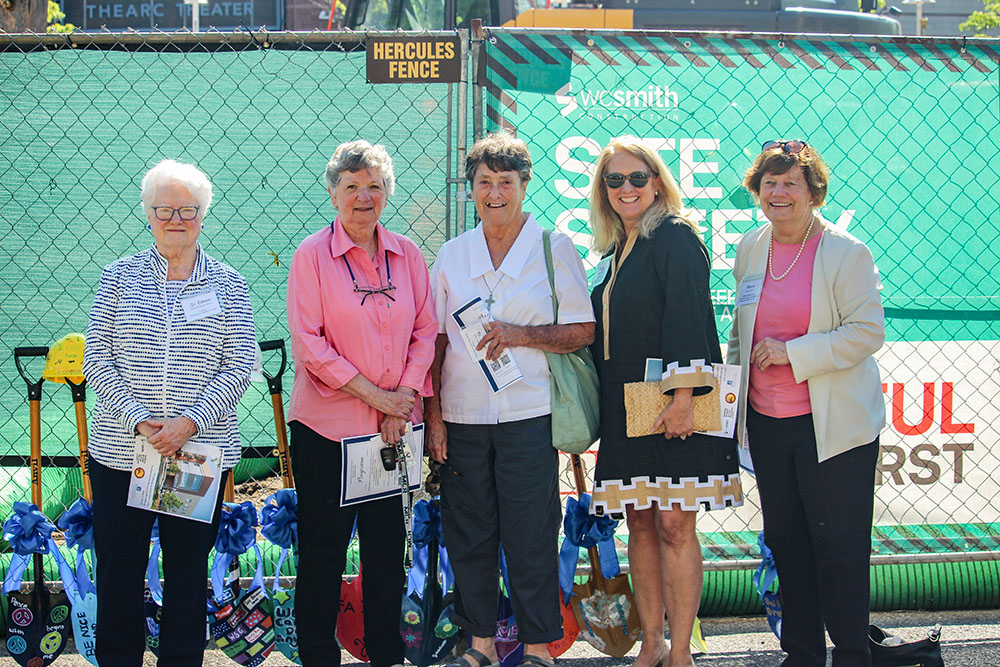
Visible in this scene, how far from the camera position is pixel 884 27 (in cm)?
852

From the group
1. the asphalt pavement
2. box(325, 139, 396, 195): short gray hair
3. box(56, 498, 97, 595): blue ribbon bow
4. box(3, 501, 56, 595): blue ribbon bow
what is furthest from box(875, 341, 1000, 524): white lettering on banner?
box(3, 501, 56, 595): blue ribbon bow

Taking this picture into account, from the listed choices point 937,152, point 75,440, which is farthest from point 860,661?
point 75,440

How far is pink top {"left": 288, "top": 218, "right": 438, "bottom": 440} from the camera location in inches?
122

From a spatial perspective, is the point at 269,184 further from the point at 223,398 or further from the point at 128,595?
the point at 128,595

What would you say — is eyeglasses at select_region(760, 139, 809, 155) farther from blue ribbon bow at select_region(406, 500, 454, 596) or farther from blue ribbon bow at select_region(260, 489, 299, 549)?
blue ribbon bow at select_region(260, 489, 299, 549)

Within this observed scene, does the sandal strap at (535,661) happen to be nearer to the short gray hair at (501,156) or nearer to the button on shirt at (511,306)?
the button on shirt at (511,306)

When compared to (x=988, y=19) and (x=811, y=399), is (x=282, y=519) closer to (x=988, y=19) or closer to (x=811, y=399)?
(x=811, y=399)

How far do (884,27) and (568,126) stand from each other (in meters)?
6.17

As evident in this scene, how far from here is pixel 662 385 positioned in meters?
3.10

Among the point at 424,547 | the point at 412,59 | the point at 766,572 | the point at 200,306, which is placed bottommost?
the point at 766,572

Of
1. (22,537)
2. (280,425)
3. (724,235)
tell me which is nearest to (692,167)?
(724,235)

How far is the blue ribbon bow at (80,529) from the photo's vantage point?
10.8ft

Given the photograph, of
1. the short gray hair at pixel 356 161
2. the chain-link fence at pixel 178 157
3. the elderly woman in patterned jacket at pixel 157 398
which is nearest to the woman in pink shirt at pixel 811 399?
the short gray hair at pixel 356 161

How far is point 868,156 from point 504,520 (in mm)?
2152
